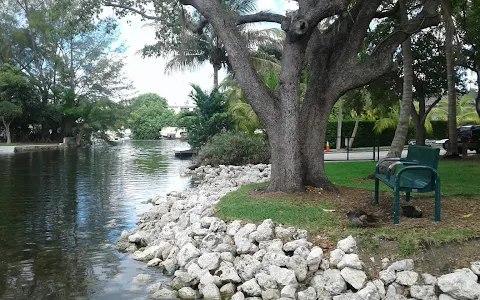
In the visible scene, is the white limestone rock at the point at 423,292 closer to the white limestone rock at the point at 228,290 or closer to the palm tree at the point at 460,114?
the white limestone rock at the point at 228,290

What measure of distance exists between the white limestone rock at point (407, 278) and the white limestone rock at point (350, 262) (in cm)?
46

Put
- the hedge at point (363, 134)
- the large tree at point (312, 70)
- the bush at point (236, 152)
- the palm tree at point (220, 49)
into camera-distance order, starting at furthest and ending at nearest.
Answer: the hedge at point (363, 134), the palm tree at point (220, 49), the bush at point (236, 152), the large tree at point (312, 70)

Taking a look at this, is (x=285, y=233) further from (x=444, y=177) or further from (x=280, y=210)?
(x=444, y=177)

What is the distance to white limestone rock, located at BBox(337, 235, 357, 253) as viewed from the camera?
612 cm

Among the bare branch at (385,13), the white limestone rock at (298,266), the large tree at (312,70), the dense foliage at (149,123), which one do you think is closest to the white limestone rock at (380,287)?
the white limestone rock at (298,266)

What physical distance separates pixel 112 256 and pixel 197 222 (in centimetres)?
147

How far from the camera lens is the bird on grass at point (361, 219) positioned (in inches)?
266

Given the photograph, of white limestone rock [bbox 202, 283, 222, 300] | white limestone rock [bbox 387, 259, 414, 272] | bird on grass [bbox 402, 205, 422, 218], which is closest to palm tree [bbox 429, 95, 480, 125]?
bird on grass [bbox 402, 205, 422, 218]

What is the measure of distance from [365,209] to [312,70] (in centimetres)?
341

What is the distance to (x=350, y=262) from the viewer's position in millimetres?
5816

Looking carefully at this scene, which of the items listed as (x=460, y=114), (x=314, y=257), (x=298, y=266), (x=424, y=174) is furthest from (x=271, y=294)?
(x=460, y=114)

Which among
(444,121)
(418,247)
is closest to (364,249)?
(418,247)

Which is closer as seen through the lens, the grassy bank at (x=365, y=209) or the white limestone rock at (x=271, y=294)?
the white limestone rock at (x=271, y=294)

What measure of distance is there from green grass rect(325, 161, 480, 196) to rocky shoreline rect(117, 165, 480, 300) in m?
4.19
